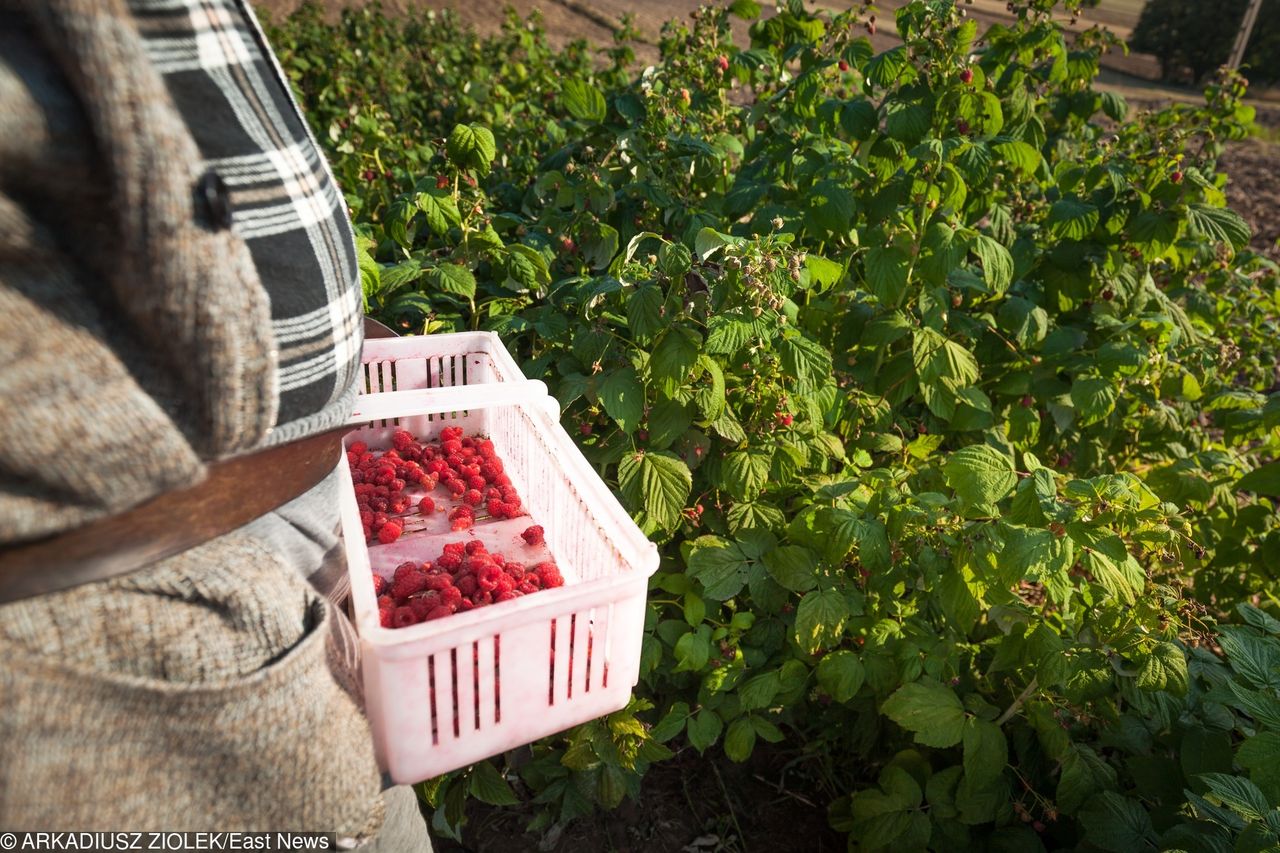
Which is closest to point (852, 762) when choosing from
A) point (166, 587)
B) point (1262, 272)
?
point (166, 587)

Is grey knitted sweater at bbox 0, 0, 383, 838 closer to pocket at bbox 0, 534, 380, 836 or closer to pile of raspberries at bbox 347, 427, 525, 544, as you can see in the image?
pocket at bbox 0, 534, 380, 836

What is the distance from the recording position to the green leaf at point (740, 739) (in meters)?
1.86

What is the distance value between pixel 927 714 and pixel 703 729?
0.48 metres

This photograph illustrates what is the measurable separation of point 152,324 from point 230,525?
0.76ft

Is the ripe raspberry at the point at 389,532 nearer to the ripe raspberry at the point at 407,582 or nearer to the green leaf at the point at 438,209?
the ripe raspberry at the point at 407,582

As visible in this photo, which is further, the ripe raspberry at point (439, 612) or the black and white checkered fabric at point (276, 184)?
the ripe raspberry at point (439, 612)

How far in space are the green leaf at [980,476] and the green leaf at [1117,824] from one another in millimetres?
632

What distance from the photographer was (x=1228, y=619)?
2.38 m

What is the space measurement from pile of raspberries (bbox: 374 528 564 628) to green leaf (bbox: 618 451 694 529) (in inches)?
15.5

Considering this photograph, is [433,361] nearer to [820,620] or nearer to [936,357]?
[820,620]

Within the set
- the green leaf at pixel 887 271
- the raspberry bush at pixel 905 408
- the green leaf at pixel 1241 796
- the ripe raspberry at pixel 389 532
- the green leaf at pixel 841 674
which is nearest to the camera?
the green leaf at pixel 1241 796

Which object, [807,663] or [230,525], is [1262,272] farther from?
[230,525]

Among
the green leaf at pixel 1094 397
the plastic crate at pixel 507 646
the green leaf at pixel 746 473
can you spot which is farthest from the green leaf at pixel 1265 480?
the plastic crate at pixel 507 646

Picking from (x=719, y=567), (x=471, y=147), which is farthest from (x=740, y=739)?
(x=471, y=147)
